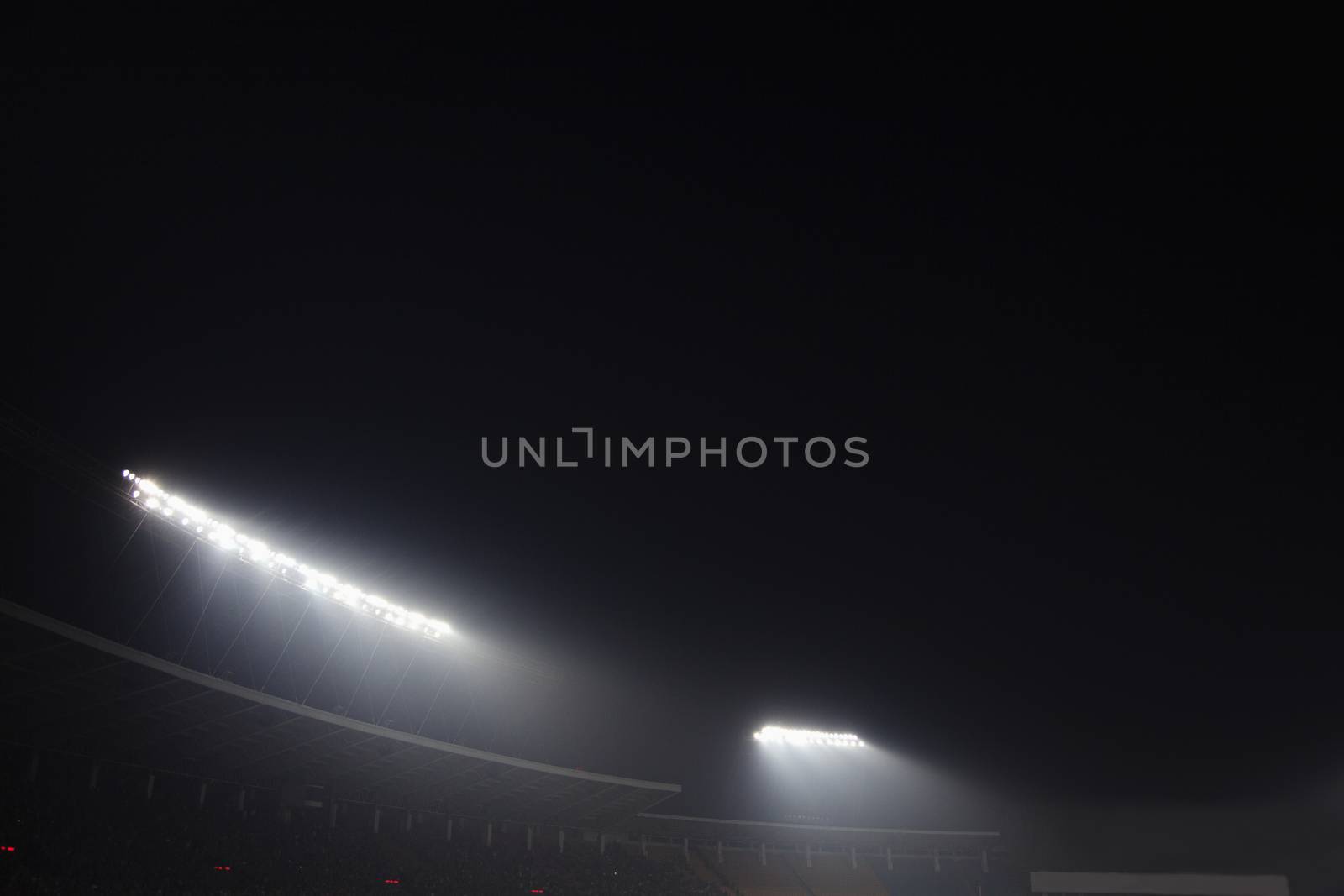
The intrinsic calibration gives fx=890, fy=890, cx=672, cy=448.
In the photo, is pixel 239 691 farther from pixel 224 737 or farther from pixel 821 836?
pixel 821 836

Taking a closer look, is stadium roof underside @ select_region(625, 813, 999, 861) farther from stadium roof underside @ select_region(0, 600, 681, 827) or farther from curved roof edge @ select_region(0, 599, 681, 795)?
curved roof edge @ select_region(0, 599, 681, 795)

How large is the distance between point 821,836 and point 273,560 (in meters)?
36.9

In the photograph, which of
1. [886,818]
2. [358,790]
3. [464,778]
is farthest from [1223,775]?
[358,790]

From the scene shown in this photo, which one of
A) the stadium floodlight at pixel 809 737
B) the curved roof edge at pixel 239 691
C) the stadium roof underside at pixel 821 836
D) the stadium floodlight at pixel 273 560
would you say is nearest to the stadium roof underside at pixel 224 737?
the curved roof edge at pixel 239 691

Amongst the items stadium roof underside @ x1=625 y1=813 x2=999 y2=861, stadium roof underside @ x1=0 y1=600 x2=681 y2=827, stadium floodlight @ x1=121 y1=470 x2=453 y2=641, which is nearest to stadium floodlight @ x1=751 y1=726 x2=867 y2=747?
stadium roof underside @ x1=625 y1=813 x2=999 y2=861

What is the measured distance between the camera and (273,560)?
931 inches

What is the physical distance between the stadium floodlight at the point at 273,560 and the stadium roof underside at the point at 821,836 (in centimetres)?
1995

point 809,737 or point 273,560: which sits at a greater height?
point 273,560

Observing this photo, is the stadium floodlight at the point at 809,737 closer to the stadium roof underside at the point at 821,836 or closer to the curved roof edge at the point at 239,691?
the stadium roof underside at the point at 821,836

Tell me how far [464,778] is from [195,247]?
23.9 metres

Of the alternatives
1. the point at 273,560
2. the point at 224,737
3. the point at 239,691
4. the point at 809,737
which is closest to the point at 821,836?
the point at 809,737

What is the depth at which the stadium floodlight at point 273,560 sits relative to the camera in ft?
65.0

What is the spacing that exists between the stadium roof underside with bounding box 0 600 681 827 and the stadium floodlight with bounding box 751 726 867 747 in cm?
985

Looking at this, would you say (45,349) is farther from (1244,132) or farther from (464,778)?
(464,778)
